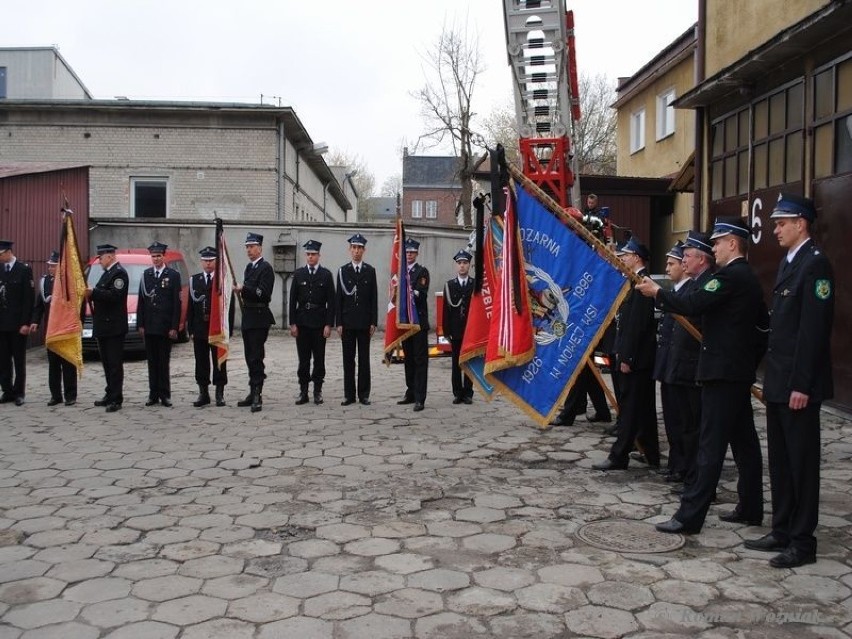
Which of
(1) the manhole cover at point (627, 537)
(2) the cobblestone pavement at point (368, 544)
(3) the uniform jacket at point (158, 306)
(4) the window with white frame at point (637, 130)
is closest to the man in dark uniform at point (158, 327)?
(3) the uniform jacket at point (158, 306)

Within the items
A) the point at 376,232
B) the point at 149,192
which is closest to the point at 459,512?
the point at 376,232

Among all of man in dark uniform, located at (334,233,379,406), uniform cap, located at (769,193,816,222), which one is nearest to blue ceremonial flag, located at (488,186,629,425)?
uniform cap, located at (769,193,816,222)

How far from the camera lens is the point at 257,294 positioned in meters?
9.61

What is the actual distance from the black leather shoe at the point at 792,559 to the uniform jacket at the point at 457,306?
5.96 meters

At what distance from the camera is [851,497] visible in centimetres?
581

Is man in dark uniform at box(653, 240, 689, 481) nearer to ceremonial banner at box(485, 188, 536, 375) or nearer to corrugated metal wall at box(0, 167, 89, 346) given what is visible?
ceremonial banner at box(485, 188, 536, 375)

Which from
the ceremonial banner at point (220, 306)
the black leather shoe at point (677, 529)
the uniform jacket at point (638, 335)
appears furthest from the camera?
the ceremonial banner at point (220, 306)

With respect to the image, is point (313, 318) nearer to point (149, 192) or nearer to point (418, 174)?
point (149, 192)

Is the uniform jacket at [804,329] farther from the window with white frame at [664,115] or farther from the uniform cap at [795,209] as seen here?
the window with white frame at [664,115]

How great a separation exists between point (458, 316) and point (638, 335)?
3.90m

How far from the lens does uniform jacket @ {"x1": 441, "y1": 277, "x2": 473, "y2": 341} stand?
10.1 metres

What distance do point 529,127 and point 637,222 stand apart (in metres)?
7.03

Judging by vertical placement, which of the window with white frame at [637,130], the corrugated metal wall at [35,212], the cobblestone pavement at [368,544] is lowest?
the cobblestone pavement at [368,544]

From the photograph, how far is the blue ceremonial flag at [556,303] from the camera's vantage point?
6.25 meters
